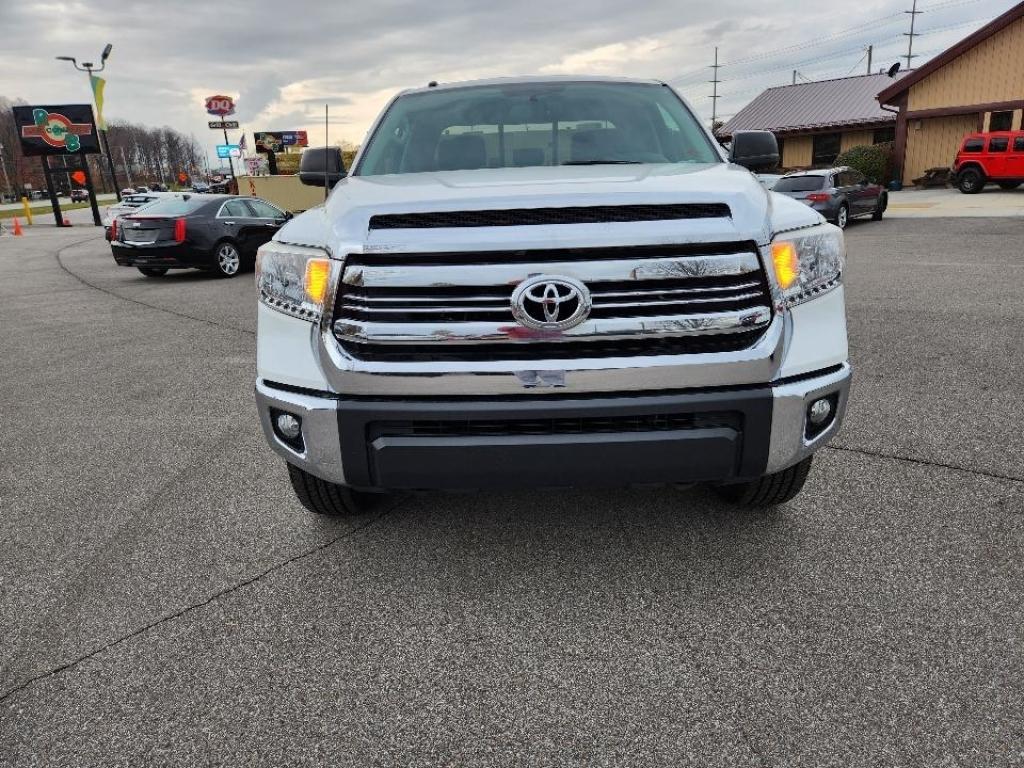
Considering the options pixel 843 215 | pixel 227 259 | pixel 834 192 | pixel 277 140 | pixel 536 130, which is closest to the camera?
pixel 536 130

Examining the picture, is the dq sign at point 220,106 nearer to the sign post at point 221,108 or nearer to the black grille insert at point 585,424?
the sign post at point 221,108

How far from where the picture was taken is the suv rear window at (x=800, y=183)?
658 inches

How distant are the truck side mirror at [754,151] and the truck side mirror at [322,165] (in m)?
2.13

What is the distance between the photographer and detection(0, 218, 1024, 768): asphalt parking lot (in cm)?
202

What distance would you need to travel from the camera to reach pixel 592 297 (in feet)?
7.52

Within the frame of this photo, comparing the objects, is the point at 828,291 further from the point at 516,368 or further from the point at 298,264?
the point at 298,264

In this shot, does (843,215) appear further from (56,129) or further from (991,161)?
(56,129)

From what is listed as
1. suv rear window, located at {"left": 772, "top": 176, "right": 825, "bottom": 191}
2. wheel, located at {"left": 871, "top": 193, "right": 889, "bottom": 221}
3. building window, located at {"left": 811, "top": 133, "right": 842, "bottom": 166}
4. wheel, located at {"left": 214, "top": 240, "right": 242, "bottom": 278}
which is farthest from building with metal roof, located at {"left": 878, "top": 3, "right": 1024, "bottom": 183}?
wheel, located at {"left": 214, "top": 240, "right": 242, "bottom": 278}

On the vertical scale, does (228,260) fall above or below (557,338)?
below

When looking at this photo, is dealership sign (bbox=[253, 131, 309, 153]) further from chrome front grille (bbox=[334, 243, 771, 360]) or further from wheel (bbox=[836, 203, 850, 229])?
chrome front grille (bbox=[334, 243, 771, 360])

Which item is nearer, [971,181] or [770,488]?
[770,488]

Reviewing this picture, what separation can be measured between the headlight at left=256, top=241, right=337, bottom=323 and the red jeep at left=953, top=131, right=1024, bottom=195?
27.2 metres

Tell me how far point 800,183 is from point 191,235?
12973 millimetres

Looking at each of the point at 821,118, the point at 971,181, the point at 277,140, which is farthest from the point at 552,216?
the point at 277,140
